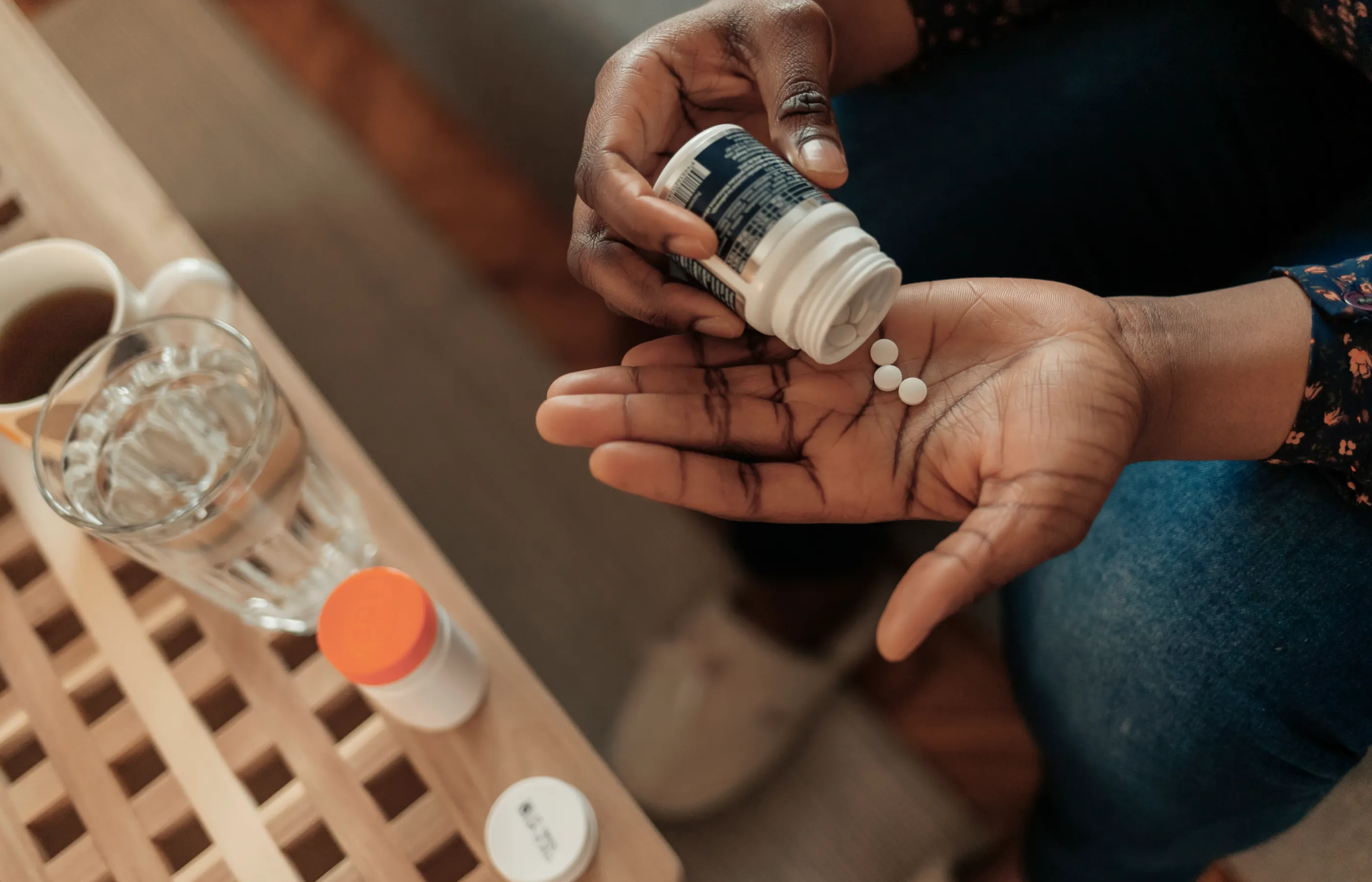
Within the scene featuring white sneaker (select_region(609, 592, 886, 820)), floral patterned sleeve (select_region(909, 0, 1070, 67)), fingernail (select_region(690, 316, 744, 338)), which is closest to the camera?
fingernail (select_region(690, 316, 744, 338))

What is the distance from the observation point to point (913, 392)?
0.57 metres

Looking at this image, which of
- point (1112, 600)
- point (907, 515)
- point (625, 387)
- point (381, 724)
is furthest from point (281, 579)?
point (1112, 600)

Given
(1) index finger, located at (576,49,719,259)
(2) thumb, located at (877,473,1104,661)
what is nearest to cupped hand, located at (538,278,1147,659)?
(2) thumb, located at (877,473,1104,661)

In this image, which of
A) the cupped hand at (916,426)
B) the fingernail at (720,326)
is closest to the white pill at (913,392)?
the cupped hand at (916,426)

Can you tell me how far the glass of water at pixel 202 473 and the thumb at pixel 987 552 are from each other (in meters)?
0.35

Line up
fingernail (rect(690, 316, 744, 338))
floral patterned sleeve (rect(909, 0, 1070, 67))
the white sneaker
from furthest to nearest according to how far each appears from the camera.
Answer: the white sneaker, floral patterned sleeve (rect(909, 0, 1070, 67)), fingernail (rect(690, 316, 744, 338))

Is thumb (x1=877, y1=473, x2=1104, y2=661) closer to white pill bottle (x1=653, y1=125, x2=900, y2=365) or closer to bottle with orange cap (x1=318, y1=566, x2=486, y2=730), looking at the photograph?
white pill bottle (x1=653, y1=125, x2=900, y2=365)

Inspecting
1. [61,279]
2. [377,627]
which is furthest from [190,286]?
[377,627]

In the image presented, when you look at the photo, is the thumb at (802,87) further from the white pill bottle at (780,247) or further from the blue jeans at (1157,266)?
the blue jeans at (1157,266)

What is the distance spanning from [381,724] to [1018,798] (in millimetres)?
675

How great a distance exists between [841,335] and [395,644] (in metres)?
0.31

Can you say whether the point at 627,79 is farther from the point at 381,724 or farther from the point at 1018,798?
the point at 1018,798

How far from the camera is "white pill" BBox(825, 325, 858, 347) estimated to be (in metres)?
0.53

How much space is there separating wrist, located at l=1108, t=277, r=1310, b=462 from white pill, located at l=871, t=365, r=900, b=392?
0.44 feet
